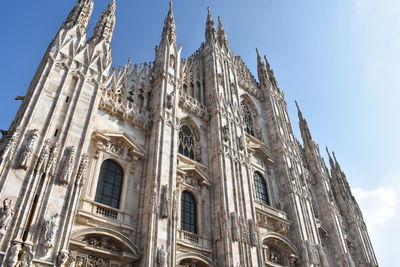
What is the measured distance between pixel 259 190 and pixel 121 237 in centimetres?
1263

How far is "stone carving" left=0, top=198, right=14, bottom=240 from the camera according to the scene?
966 cm

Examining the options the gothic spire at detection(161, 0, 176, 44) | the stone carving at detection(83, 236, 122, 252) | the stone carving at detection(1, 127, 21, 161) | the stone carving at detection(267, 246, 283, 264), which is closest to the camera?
the stone carving at detection(1, 127, 21, 161)

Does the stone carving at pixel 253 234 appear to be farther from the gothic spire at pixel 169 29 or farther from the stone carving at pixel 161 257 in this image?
the gothic spire at pixel 169 29

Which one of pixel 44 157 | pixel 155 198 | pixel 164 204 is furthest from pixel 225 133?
pixel 44 157

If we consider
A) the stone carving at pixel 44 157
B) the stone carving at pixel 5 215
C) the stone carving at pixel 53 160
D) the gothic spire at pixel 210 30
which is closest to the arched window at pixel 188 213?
the stone carving at pixel 53 160

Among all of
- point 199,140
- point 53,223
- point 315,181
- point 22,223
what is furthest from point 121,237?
point 315,181

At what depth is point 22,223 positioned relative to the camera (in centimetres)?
1023

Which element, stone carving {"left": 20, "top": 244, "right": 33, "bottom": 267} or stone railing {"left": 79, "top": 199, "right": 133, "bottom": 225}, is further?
stone railing {"left": 79, "top": 199, "right": 133, "bottom": 225}

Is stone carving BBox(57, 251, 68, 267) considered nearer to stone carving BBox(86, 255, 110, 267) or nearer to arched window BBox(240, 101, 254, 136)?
stone carving BBox(86, 255, 110, 267)

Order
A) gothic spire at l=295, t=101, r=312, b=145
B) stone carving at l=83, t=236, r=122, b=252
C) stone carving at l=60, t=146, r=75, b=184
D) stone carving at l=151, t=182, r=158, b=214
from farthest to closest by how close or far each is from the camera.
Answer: gothic spire at l=295, t=101, r=312, b=145
stone carving at l=151, t=182, r=158, b=214
stone carving at l=83, t=236, r=122, b=252
stone carving at l=60, t=146, r=75, b=184

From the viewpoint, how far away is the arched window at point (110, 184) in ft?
47.6

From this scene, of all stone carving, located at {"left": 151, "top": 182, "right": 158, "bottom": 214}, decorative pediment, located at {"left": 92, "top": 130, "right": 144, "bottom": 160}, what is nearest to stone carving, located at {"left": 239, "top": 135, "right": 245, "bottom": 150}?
decorative pediment, located at {"left": 92, "top": 130, "right": 144, "bottom": 160}

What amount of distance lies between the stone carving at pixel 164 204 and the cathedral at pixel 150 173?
0.05m

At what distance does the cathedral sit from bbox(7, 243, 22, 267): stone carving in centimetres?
4
